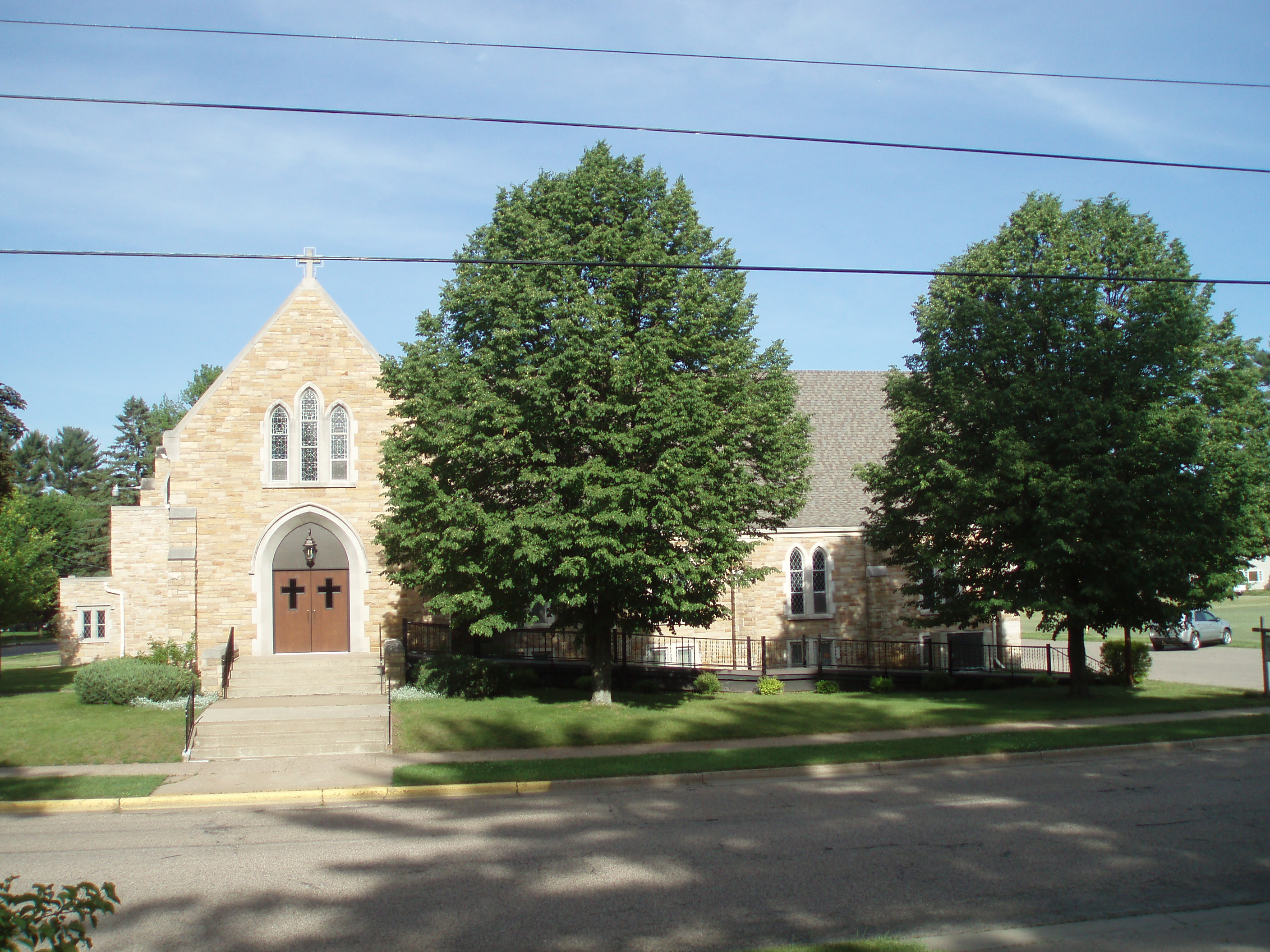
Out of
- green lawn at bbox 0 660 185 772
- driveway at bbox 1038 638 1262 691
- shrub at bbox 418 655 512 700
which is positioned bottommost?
driveway at bbox 1038 638 1262 691

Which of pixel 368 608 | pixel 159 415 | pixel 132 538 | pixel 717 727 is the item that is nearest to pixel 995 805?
pixel 717 727

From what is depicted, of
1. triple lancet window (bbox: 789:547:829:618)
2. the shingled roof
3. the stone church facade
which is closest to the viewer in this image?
the stone church facade

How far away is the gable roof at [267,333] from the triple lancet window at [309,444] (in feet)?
4.73

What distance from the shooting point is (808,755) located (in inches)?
558

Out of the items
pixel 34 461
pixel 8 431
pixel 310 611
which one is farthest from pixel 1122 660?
pixel 34 461

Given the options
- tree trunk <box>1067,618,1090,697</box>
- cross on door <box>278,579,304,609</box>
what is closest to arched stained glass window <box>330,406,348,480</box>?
cross on door <box>278,579,304,609</box>

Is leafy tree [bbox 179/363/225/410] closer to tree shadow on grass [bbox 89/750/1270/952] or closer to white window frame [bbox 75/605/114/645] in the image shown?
white window frame [bbox 75/605/114/645]

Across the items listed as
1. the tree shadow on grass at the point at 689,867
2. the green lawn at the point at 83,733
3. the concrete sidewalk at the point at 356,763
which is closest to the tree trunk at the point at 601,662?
the concrete sidewalk at the point at 356,763

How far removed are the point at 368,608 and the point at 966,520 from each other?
549 inches

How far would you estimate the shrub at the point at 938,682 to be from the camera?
2412 cm

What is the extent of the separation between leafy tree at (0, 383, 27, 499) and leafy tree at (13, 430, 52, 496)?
260ft

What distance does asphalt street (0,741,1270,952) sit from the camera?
22.8 ft

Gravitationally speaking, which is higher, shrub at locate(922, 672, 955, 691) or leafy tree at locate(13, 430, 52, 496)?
leafy tree at locate(13, 430, 52, 496)

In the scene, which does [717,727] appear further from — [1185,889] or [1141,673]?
[1141,673]
